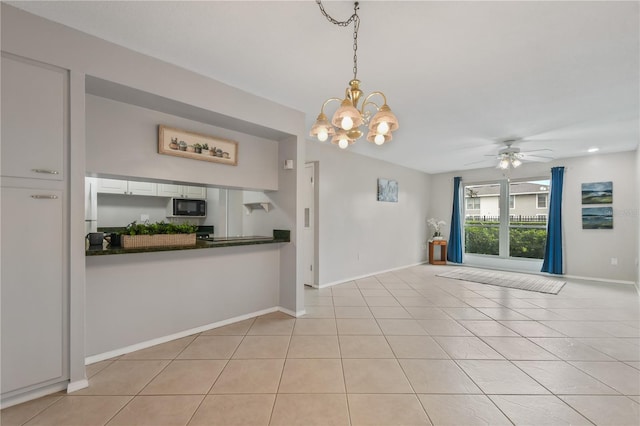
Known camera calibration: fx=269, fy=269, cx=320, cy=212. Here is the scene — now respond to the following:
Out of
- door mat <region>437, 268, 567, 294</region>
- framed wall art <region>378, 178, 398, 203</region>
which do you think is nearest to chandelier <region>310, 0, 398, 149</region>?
framed wall art <region>378, 178, 398, 203</region>

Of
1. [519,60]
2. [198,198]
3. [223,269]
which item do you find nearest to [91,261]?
[223,269]

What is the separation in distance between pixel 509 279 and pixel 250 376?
18.2ft

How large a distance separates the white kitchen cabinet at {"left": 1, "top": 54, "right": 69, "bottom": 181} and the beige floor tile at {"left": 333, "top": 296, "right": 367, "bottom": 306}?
330cm

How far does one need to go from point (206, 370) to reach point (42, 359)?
1055 mm

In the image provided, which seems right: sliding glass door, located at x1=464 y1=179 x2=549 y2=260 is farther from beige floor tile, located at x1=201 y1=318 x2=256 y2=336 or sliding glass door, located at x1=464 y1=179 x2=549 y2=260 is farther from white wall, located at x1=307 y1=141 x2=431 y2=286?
beige floor tile, located at x1=201 y1=318 x2=256 y2=336

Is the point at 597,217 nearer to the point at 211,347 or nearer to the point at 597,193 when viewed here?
the point at 597,193

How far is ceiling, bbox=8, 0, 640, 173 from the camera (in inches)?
68.1

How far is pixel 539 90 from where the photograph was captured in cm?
278

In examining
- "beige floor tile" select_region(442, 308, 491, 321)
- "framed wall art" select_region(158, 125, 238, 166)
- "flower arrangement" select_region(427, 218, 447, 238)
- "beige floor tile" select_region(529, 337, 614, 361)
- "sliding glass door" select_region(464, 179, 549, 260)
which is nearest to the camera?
"beige floor tile" select_region(529, 337, 614, 361)

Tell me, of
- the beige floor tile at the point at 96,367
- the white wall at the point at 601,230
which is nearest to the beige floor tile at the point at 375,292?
the beige floor tile at the point at 96,367

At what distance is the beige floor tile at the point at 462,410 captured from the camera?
160cm

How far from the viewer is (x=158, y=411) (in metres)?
1.68

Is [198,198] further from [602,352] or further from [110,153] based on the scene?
[602,352]

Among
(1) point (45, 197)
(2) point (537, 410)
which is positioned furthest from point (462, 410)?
(1) point (45, 197)
